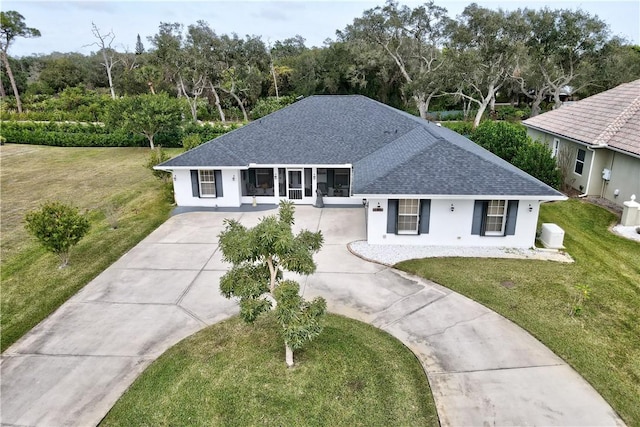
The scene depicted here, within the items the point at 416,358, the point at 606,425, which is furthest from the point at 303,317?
the point at 606,425

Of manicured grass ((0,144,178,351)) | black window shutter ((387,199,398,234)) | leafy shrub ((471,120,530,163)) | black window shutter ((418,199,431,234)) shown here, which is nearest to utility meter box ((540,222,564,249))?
black window shutter ((418,199,431,234))

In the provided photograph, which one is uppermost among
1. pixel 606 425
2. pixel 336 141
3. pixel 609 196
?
pixel 336 141

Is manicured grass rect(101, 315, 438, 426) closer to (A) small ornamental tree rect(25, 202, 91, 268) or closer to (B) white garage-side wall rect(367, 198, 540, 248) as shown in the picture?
(B) white garage-side wall rect(367, 198, 540, 248)

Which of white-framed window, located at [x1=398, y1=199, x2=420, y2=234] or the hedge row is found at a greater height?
the hedge row

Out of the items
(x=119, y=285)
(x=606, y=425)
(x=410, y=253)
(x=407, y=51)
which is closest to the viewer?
(x=606, y=425)

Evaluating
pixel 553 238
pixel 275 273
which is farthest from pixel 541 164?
pixel 275 273

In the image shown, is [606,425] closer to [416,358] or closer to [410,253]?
[416,358]
